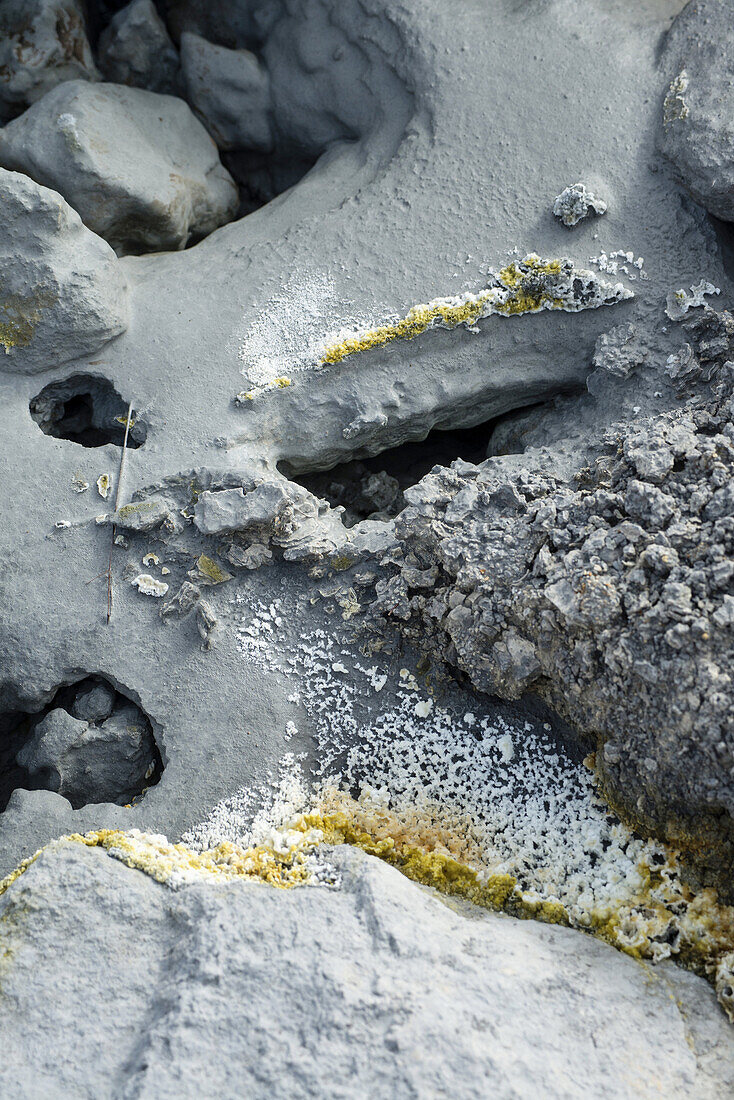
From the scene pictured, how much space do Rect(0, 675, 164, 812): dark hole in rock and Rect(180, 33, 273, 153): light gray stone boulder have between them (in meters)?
2.24

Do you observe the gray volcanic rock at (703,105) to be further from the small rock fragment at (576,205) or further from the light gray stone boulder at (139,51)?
the light gray stone boulder at (139,51)

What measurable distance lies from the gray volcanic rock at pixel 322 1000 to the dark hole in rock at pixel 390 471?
4.32ft

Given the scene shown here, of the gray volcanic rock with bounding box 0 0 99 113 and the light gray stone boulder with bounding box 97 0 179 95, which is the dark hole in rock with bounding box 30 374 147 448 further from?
the light gray stone boulder with bounding box 97 0 179 95

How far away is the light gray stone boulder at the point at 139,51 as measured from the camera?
340cm

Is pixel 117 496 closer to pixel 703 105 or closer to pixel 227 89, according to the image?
pixel 227 89

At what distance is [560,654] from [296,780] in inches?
30.9

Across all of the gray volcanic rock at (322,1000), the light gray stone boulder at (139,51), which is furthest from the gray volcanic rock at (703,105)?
the gray volcanic rock at (322,1000)

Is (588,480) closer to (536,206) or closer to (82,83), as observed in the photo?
(536,206)

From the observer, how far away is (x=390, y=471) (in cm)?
311

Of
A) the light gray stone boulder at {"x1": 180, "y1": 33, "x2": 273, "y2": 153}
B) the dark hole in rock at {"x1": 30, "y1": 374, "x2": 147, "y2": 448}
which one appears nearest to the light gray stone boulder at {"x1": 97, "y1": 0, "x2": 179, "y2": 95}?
the light gray stone boulder at {"x1": 180, "y1": 33, "x2": 273, "y2": 153}

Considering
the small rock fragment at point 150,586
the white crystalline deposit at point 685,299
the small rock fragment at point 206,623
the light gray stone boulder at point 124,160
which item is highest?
the white crystalline deposit at point 685,299

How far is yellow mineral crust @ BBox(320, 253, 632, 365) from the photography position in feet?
8.74

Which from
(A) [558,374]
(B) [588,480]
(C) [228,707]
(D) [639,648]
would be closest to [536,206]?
(A) [558,374]

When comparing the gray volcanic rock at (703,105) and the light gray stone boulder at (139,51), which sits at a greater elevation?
the gray volcanic rock at (703,105)
